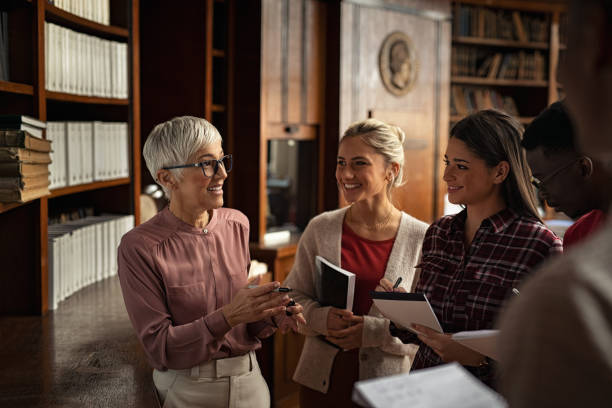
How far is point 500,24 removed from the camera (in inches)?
238

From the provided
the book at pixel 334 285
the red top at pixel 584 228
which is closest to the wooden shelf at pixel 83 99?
the book at pixel 334 285

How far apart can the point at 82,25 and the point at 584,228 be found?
2.41 m

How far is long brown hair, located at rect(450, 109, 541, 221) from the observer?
73.6 inches

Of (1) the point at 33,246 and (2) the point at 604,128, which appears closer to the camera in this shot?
(2) the point at 604,128

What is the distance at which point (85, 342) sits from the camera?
2.24 meters

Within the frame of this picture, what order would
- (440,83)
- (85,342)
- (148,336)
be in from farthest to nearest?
(440,83)
(85,342)
(148,336)

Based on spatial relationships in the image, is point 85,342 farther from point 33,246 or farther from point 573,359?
point 573,359

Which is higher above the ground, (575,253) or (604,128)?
(604,128)

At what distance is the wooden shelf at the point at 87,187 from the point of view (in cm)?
267

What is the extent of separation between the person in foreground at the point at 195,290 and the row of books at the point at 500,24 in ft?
15.1

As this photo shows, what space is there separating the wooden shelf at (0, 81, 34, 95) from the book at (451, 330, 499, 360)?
1771 millimetres

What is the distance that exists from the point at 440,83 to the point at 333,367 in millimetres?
3803

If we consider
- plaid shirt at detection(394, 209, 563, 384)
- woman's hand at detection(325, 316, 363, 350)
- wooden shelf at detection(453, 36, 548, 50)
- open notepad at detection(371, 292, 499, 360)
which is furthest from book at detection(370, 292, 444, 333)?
wooden shelf at detection(453, 36, 548, 50)

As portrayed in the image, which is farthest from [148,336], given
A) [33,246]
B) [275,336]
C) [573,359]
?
[275,336]
